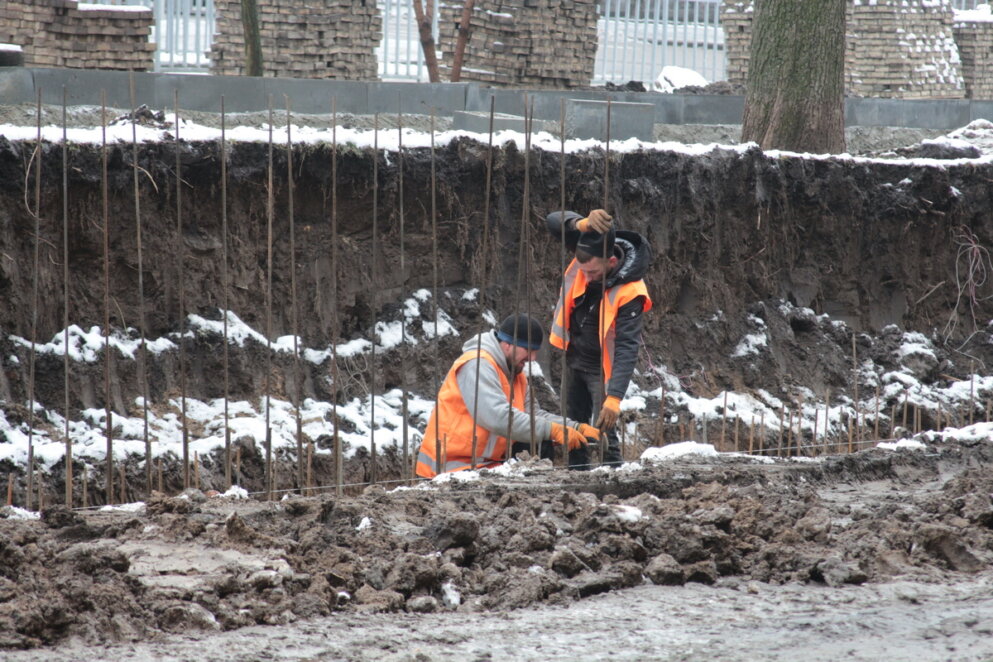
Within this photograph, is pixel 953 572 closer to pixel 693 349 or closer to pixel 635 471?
pixel 635 471

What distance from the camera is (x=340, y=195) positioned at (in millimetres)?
7605

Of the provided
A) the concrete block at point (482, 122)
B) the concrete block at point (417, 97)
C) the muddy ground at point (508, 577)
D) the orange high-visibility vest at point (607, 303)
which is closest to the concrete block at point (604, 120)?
the concrete block at point (482, 122)

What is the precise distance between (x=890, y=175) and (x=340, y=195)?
196 inches

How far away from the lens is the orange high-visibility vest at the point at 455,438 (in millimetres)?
5152

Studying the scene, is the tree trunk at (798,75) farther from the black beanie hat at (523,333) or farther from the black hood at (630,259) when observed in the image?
the black beanie hat at (523,333)

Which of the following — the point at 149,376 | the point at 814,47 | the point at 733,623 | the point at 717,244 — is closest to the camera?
the point at 733,623

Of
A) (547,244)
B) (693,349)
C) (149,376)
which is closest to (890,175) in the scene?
(693,349)

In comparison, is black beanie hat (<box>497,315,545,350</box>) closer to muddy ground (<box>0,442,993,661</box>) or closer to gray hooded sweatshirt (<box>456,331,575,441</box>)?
gray hooded sweatshirt (<box>456,331,575,441</box>)

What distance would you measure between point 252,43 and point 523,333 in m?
6.90

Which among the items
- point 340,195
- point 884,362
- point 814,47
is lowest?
point 884,362

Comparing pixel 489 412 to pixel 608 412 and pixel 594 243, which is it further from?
pixel 594 243

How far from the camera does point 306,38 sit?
1179 cm

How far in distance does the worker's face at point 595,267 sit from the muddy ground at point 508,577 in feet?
4.34

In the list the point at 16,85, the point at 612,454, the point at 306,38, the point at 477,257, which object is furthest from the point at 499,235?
the point at 306,38
